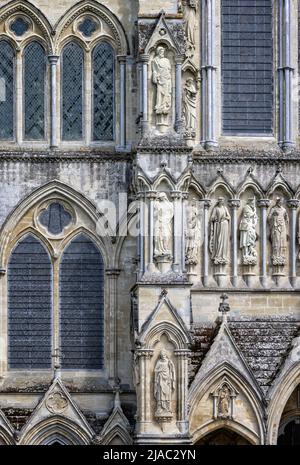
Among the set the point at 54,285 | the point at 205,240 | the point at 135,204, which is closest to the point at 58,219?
the point at 54,285

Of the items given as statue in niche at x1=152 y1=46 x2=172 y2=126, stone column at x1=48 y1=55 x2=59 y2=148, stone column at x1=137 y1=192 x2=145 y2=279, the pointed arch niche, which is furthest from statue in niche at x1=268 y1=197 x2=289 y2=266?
stone column at x1=48 y1=55 x2=59 y2=148

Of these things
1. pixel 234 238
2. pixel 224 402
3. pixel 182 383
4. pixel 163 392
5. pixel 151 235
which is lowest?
pixel 163 392

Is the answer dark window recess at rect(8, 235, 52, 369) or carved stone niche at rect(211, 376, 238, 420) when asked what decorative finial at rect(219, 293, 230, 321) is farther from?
dark window recess at rect(8, 235, 52, 369)

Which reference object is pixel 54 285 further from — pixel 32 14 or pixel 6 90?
Result: pixel 32 14

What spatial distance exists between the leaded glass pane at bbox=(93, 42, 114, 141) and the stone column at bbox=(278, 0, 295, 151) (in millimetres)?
3436

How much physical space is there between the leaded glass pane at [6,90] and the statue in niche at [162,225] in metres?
3.59

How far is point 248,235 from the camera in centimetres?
5200

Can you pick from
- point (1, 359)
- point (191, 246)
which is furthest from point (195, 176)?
point (1, 359)

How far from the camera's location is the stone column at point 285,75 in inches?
2067

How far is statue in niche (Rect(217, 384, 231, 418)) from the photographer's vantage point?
50844 millimetres

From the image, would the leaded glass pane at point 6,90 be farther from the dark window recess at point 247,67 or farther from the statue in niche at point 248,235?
the statue in niche at point 248,235

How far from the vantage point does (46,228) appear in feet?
171

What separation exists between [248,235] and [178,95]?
3.25 meters

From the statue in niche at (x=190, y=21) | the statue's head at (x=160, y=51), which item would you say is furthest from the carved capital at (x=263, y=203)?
the statue's head at (x=160, y=51)
